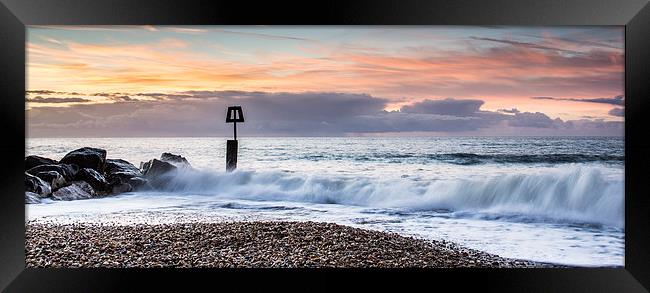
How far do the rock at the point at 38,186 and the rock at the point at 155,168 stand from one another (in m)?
1.32

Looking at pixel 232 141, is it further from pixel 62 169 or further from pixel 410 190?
pixel 410 190

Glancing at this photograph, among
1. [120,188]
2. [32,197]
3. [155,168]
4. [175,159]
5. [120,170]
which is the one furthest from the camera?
[175,159]

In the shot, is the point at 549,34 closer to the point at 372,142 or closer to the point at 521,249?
the point at 521,249

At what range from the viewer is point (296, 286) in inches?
138

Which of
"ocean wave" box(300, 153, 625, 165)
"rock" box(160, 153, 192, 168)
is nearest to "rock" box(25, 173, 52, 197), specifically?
"rock" box(160, 153, 192, 168)

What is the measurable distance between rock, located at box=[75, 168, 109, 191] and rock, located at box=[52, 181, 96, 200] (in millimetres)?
83

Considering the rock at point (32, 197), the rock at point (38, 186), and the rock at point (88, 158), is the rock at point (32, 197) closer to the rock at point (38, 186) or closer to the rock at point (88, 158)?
the rock at point (38, 186)

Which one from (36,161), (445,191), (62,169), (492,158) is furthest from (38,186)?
(492,158)

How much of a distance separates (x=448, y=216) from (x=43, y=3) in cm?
420

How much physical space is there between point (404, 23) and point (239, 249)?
79.9 inches

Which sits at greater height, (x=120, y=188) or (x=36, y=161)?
(x=36, y=161)

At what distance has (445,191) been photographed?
7109mm

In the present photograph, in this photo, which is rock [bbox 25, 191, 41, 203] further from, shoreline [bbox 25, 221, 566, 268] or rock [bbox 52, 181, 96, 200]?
shoreline [bbox 25, 221, 566, 268]

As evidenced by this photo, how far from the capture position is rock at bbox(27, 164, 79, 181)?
6188 millimetres
